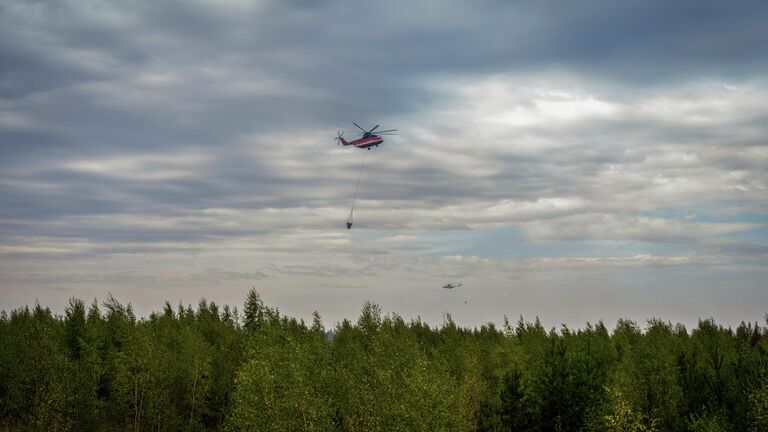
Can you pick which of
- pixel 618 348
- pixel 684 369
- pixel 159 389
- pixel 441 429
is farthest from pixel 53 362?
pixel 618 348

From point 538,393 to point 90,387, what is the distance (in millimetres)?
69079

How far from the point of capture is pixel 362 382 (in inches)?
3578

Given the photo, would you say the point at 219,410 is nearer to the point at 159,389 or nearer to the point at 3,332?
the point at 159,389

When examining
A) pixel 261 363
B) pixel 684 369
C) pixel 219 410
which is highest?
pixel 261 363

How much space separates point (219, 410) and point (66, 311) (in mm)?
51750

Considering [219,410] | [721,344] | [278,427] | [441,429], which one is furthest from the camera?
[721,344]

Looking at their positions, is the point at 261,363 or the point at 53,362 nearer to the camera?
the point at 261,363

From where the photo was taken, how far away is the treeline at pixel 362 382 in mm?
68312

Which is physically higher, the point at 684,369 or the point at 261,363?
the point at 261,363

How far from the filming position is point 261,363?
71.4 meters

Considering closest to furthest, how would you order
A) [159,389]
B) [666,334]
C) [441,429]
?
1. [441,429]
2. [159,389]
3. [666,334]

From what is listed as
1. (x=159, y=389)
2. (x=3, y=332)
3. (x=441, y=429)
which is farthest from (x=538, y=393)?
(x=3, y=332)

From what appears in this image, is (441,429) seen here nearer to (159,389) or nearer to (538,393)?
(538,393)

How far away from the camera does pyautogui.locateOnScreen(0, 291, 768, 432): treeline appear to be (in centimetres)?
6831
